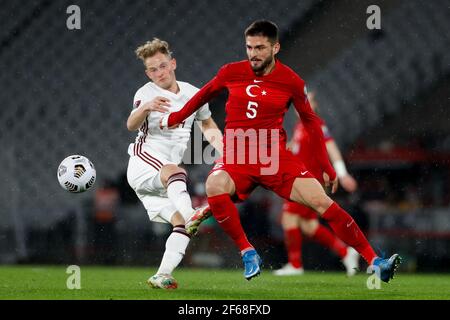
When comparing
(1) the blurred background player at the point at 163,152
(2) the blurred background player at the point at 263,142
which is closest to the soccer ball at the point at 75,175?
(1) the blurred background player at the point at 163,152

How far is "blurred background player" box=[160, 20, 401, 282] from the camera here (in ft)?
15.8

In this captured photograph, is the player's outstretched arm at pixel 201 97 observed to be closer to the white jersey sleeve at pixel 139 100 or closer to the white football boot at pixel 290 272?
the white jersey sleeve at pixel 139 100

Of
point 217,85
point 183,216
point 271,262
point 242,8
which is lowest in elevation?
point 271,262

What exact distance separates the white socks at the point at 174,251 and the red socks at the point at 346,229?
845 millimetres

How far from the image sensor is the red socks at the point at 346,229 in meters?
4.81

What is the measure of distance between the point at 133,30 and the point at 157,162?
475 centimetres

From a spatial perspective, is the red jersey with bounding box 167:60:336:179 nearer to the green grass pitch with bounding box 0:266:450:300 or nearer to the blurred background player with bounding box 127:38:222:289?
the blurred background player with bounding box 127:38:222:289

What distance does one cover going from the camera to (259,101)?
4.84m

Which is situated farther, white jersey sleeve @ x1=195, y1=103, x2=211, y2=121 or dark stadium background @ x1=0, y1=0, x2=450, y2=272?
dark stadium background @ x1=0, y1=0, x2=450, y2=272

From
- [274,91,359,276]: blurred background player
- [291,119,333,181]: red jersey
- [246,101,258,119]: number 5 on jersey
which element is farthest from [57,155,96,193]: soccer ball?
[291,119,333,181]: red jersey

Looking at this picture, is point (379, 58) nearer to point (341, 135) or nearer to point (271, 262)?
point (341, 135)

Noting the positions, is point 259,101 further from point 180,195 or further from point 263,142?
point 180,195

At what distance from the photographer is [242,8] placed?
396 inches

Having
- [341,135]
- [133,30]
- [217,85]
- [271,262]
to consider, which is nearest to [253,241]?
[271,262]
